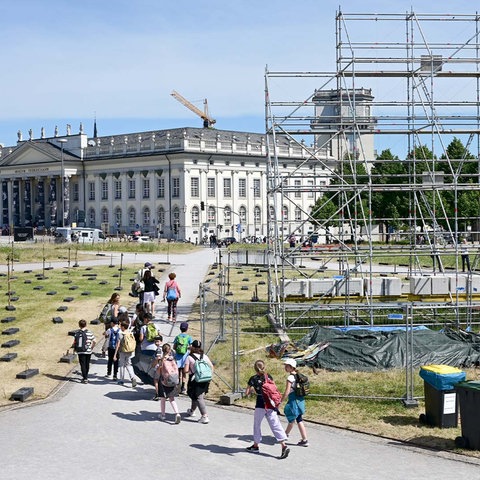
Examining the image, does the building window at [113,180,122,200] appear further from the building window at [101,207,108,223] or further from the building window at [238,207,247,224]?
the building window at [238,207,247,224]

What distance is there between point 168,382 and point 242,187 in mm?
90553

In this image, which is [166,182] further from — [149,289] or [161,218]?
[149,289]

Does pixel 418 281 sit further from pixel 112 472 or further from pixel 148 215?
pixel 148 215

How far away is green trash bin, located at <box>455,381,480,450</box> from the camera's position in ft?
38.0

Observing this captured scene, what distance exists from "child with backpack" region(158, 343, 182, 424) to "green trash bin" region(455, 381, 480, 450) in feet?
15.1

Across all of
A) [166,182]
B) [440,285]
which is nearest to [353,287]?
[440,285]

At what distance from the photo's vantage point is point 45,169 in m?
118

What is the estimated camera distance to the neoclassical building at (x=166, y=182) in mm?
97688

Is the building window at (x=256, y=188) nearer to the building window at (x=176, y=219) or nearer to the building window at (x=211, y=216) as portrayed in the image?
the building window at (x=211, y=216)

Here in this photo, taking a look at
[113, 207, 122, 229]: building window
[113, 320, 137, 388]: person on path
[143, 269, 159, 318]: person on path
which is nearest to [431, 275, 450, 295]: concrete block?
[143, 269, 159, 318]: person on path

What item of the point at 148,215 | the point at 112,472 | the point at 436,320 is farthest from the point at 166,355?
the point at 148,215

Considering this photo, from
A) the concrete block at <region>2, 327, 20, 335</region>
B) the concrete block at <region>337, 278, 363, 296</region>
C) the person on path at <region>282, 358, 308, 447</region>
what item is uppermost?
the concrete block at <region>337, 278, 363, 296</region>

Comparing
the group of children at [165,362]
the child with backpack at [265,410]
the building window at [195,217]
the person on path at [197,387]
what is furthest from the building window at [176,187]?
the child with backpack at [265,410]

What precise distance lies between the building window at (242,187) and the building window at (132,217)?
14141mm
